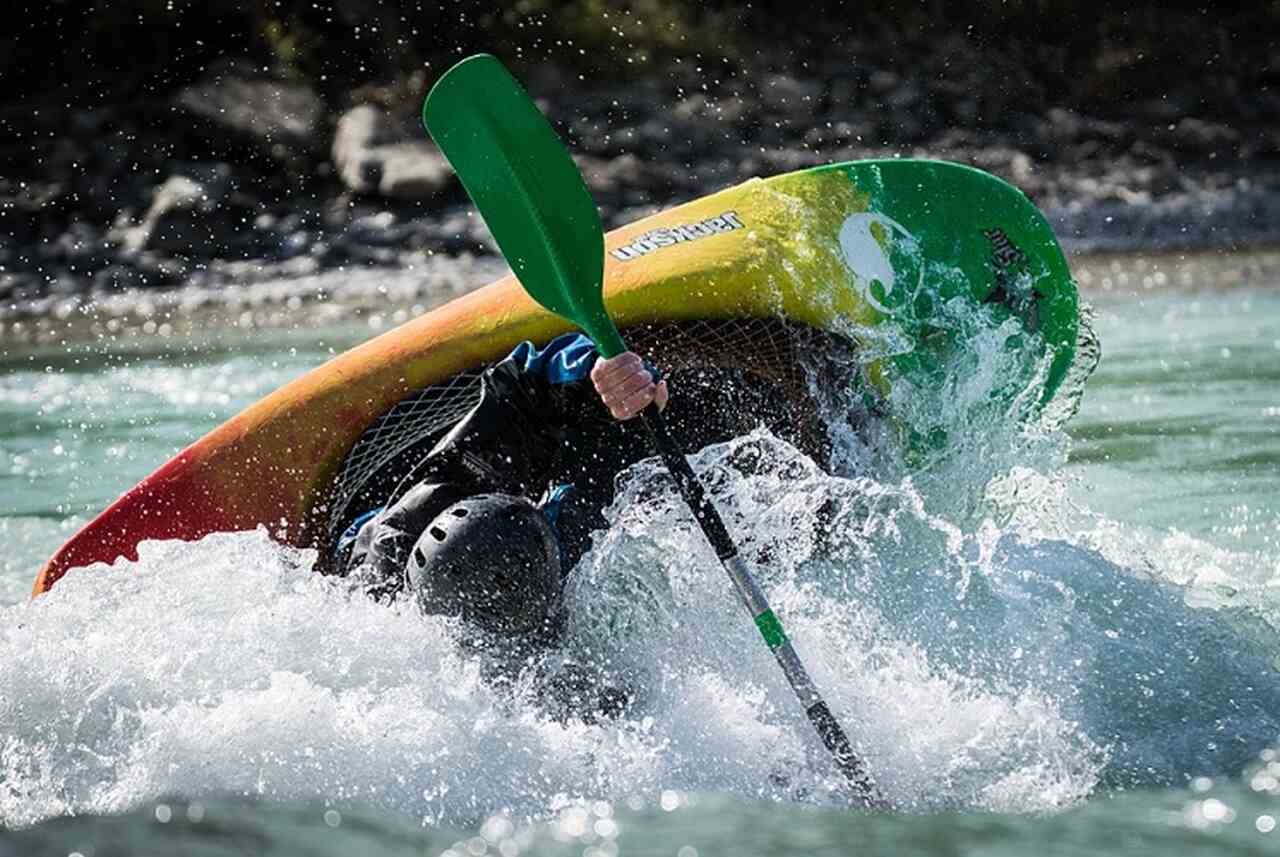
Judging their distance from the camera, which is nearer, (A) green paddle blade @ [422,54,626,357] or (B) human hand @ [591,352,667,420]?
(B) human hand @ [591,352,667,420]

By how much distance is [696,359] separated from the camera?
4.02 m

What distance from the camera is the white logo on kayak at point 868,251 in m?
4.09

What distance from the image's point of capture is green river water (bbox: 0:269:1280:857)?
9.23 ft

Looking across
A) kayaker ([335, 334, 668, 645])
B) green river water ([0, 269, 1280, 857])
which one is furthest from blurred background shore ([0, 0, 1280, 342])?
kayaker ([335, 334, 668, 645])

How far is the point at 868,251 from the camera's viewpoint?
163 inches

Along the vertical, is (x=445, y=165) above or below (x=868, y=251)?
above

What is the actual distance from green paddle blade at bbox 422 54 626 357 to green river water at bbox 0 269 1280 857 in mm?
513

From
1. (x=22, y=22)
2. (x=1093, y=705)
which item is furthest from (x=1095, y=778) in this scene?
(x=22, y=22)

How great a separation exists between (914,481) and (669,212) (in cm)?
84

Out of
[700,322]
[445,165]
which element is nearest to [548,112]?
[445,165]

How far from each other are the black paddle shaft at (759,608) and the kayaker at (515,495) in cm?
9

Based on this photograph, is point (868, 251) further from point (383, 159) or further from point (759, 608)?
point (383, 159)

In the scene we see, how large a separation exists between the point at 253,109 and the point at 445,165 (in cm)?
187

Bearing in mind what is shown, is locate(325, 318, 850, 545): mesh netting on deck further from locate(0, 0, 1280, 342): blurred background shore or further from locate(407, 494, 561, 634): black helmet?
locate(0, 0, 1280, 342): blurred background shore
